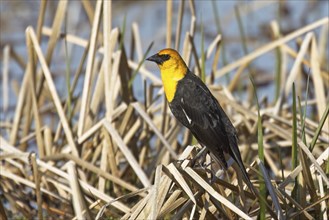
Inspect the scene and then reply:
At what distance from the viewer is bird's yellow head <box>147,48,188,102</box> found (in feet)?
13.1

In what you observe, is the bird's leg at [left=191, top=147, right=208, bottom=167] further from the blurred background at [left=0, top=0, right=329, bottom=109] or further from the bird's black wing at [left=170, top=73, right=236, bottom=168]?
the blurred background at [left=0, top=0, right=329, bottom=109]

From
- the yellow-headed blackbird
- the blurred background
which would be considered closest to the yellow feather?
the yellow-headed blackbird

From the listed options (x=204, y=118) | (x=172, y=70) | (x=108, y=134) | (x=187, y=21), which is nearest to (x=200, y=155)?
(x=204, y=118)

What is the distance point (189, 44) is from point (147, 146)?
0.69m

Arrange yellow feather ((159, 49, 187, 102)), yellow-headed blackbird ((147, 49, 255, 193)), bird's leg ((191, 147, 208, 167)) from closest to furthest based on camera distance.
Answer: bird's leg ((191, 147, 208, 167))
yellow-headed blackbird ((147, 49, 255, 193))
yellow feather ((159, 49, 187, 102))

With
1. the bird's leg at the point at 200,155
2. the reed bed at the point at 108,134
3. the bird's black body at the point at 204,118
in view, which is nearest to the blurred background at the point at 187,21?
the reed bed at the point at 108,134

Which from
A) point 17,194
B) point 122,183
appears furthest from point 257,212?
point 17,194

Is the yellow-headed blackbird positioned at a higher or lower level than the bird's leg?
higher

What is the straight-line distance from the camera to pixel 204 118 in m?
3.76

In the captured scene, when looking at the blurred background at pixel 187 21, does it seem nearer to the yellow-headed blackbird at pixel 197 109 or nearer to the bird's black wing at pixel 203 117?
the yellow-headed blackbird at pixel 197 109

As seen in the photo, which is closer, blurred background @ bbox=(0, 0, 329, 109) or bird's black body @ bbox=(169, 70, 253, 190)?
bird's black body @ bbox=(169, 70, 253, 190)

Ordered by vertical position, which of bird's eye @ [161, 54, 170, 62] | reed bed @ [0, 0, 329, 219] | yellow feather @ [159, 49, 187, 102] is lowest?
reed bed @ [0, 0, 329, 219]

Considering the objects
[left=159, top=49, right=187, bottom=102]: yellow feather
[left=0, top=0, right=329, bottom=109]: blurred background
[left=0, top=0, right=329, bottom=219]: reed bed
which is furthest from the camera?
[left=0, top=0, right=329, bottom=109]: blurred background

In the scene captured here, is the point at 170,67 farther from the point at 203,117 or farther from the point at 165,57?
the point at 203,117
